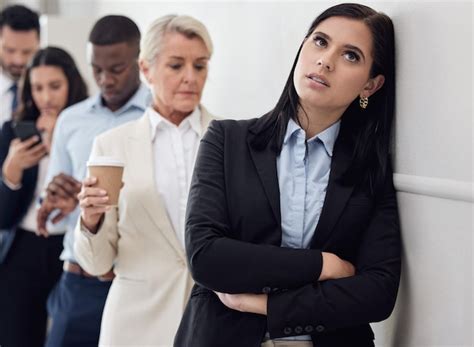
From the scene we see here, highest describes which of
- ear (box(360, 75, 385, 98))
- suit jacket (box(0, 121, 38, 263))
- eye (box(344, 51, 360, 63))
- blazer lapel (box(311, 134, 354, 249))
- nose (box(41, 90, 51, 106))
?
eye (box(344, 51, 360, 63))

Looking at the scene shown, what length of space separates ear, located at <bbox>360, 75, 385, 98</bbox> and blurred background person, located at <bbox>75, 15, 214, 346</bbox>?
661mm

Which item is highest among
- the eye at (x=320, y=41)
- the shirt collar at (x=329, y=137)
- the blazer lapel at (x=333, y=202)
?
the eye at (x=320, y=41)

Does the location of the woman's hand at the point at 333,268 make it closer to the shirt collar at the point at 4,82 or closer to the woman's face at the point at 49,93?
the woman's face at the point at 49,93

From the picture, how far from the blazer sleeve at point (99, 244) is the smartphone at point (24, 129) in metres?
1.16

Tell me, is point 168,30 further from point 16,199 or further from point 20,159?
point 16,199

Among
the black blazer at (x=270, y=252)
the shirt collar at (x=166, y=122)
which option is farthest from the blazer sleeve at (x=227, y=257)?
the shirt collar at (x=166, y=122)

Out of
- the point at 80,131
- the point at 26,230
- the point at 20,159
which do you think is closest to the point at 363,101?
the point at 80,131

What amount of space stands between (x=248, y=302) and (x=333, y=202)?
280mm

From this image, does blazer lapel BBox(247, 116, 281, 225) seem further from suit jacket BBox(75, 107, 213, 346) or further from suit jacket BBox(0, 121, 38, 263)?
suit jacket BBox(0, 121, 38, 263)

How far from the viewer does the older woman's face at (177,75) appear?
2.32m

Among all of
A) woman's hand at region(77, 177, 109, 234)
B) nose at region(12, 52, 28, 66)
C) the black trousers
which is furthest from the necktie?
woman's hand at region(77, 177, 109, 234)

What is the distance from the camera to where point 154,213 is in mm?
2203

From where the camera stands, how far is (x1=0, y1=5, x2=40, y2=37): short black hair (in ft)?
14.6

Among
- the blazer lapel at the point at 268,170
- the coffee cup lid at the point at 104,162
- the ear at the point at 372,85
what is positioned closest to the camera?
the blazer lapel at the point at 268,170
